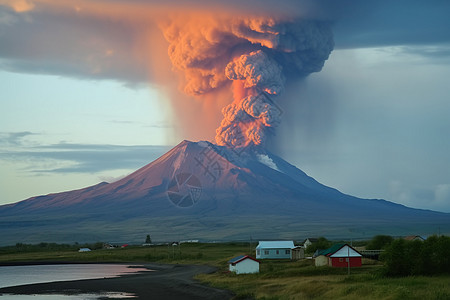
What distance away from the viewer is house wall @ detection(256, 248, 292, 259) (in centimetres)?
8988

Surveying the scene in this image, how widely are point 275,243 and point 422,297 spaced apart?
2143 inches

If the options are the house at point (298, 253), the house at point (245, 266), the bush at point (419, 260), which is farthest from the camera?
the house at point (298, 253)

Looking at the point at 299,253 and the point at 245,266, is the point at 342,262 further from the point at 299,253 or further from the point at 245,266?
the point at 299,253

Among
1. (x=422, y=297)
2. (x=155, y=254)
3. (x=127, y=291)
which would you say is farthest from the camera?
(x=155, y=254)

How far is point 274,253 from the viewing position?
90.2 m

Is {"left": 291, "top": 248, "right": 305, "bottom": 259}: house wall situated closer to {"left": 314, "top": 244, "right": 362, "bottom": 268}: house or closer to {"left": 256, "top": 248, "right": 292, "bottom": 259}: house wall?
{"left": 256, "top": 248, "right": 292, "bottom": 259}: house wall

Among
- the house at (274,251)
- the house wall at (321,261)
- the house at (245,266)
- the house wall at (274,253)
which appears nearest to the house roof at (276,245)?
the house at (274,251)

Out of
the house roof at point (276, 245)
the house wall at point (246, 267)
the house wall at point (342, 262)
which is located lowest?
the house wall at point (246, 267)

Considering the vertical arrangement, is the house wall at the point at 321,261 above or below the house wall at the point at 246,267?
above

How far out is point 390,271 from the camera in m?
53.1

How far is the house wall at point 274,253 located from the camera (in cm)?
8988

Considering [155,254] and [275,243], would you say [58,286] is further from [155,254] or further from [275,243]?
[155,254]

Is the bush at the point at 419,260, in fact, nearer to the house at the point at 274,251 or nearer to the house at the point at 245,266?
the house at the point at 245,266

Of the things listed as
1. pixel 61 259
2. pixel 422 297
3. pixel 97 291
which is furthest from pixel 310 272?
pixel 61 259
